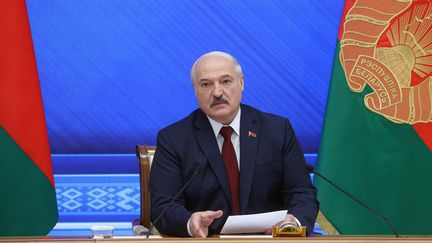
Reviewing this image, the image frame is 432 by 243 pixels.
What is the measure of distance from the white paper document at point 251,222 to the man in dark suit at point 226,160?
0.29m

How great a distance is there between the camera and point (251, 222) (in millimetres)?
2625

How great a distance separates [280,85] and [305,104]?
0.20 meters

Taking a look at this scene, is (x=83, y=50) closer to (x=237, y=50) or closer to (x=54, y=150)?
(x=54, y=150)

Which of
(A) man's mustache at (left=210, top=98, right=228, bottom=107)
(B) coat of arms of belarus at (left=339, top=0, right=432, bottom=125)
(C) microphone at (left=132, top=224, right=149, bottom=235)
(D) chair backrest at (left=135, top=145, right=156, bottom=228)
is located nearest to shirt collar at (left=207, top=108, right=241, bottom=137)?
(A) man's mustache at (left=210, top=98, right=228, bottom=107)

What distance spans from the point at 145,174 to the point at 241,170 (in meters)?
0.54

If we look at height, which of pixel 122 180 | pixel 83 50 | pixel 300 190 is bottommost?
pixel 122 180

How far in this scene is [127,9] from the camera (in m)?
4.55

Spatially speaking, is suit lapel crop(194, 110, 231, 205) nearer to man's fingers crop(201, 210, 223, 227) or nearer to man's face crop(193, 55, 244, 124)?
man's face crop(193, 55, 244, 124)

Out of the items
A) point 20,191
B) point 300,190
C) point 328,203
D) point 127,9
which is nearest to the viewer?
point 300,190

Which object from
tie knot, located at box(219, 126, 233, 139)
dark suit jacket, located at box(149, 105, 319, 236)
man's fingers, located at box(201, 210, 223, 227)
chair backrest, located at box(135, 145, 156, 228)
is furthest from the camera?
chair backrest, located at box(135, 145, 156, 228)

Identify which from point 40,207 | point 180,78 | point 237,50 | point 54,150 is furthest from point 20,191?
point 237,50

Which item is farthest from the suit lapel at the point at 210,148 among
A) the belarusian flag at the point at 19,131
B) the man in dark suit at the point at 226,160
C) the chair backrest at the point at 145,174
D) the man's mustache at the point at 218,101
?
the belarusian flag at the point at 19,131

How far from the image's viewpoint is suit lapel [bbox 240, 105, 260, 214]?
3.03 metres

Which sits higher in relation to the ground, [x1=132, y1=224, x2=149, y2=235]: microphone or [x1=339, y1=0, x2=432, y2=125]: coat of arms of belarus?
[x1=339, y1=0, x2=432, y2=125]: coat of arms of belarus
